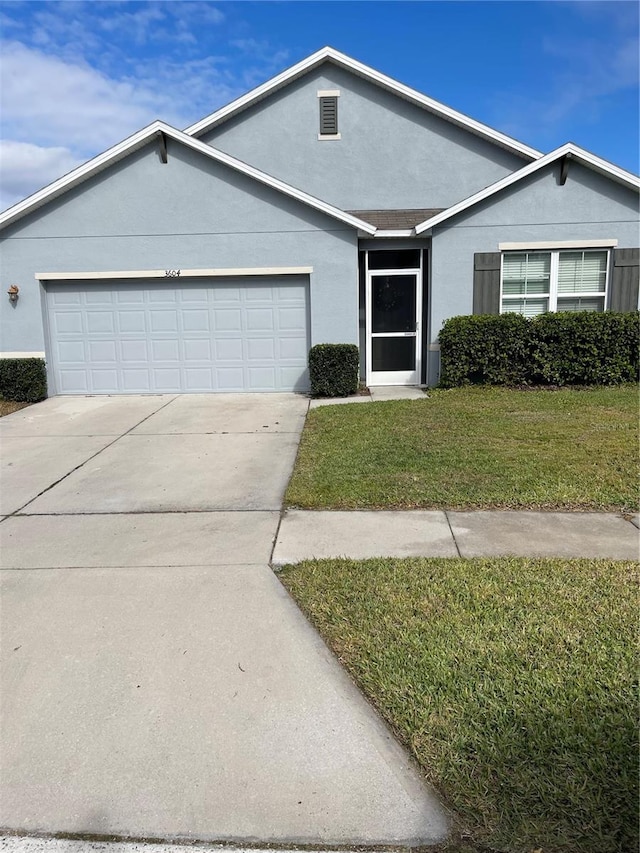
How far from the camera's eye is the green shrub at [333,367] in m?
12.1

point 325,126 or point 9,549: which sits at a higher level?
point 325,126

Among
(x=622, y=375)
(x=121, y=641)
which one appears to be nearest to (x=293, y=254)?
(x=622, y=375)

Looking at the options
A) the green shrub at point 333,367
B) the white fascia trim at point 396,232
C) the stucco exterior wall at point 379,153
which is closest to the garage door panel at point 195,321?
the green shrub at point 333,367

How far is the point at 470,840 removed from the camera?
2240mm

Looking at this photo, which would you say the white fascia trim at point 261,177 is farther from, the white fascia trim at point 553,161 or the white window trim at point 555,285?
the white window trim at point 555,285

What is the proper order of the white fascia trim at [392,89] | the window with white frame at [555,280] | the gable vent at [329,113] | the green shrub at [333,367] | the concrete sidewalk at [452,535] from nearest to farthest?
the concrete sidewalk at [452,535] < the green shrub at [333,367] < the window with white frame at [555,280] < the white fascia trim at [392,89] < the gable vent at [329,113]

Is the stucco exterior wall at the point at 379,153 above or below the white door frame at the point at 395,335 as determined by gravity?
above

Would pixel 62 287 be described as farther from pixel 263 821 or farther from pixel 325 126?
pixel 263 821

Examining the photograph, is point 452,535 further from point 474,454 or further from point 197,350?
point 197,350

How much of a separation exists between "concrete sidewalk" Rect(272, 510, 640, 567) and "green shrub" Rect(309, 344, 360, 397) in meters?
6.69

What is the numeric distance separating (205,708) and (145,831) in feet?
2.24

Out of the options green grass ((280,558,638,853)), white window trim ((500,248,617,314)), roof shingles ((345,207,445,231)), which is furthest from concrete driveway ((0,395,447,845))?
roof shingles ((345,207,445,231))

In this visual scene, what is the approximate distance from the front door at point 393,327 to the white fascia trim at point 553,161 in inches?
54.9

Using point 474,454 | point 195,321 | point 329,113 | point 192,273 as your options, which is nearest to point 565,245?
point 329,113
